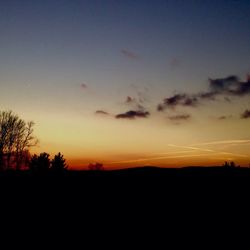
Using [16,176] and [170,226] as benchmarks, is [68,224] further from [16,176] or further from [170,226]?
[16,176]

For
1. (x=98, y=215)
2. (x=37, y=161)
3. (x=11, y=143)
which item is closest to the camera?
(x=98, y=215)

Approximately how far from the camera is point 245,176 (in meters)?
9.70

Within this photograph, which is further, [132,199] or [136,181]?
[136,181]

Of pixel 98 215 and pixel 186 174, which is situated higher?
pixel 186 174

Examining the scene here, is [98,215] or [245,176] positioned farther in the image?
[245,176]

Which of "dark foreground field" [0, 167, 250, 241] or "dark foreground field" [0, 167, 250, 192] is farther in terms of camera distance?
"dark foreground field" [0, 167, 250, 192]

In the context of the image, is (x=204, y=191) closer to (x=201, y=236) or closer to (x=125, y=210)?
(x=201, y=236)

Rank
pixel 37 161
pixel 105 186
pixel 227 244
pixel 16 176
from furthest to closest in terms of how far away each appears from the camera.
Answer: pixel 37 161 < pixel 16 176 < pixel 105 186 < pixel 227 244

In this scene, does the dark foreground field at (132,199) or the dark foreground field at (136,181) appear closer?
the dark foreground field at (132,199)

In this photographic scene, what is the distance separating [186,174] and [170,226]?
10.1 feet

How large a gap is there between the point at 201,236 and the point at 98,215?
2.88 meters

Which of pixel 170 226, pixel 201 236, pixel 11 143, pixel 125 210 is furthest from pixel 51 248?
pixel 11 143

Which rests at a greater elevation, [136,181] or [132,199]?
[136,181]

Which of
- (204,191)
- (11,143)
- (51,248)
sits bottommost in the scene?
(51,248)
